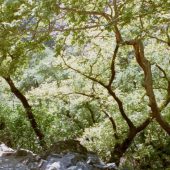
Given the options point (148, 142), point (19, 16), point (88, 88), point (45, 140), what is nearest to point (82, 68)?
point (88, 88)

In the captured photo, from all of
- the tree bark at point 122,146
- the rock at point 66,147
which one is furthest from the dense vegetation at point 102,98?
the rock at point 66,147

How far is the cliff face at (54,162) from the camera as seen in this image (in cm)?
950

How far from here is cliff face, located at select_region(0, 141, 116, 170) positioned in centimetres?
950

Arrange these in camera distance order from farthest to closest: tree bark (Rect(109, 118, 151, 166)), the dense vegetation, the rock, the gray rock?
1. tree bark (Rect(109, 118, 151, 166))
2. the rock
3. the dense vegetation
4. the gray rock

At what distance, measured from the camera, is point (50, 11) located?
18.9 ft

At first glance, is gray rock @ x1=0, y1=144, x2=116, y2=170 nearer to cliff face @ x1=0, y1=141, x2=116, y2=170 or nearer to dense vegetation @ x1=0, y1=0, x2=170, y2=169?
cliff face @ x1=0, y1=141, x2=116, y2=170

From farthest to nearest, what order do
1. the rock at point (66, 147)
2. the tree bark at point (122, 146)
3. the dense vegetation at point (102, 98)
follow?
the tree bark at point (122, 146), the rock at point (66, 147), the dense vegetation at point (102, 98)

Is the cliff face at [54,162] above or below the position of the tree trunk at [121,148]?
below

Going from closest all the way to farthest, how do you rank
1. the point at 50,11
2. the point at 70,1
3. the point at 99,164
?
the point at 50,11 < the point at 70,1 < the point at 99,164

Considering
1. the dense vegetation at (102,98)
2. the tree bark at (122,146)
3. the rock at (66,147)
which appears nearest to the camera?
the dense vegetation at (102,98)

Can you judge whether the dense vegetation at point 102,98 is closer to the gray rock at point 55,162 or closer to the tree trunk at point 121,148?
the tree trunk at point 121,148

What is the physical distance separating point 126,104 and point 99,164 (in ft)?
13.1

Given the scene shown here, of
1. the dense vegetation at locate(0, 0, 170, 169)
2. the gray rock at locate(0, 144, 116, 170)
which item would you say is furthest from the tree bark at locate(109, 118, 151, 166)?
the gray rock at locate(0, 144, 116, 170)

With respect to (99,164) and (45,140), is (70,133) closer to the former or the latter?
(45,140)
